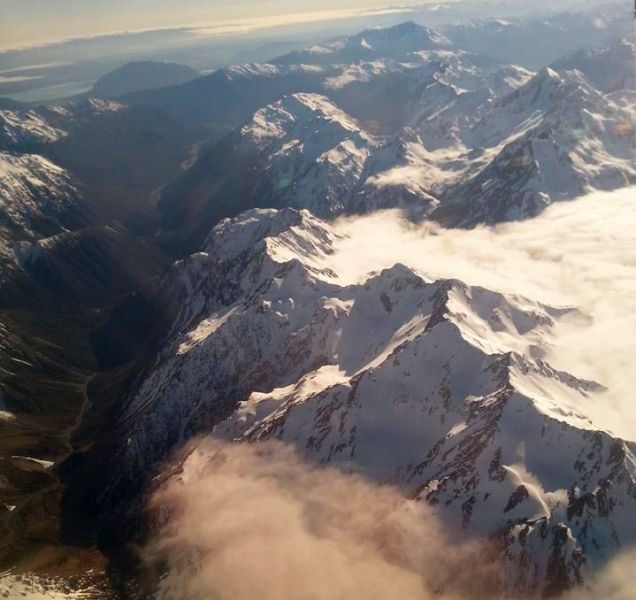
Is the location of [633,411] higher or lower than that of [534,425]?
lower

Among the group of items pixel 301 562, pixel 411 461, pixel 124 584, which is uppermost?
pixel 411 461

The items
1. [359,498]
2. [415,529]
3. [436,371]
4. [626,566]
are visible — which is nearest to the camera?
[626,566]

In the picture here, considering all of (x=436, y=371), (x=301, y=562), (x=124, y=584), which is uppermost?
(x=436, y=371)

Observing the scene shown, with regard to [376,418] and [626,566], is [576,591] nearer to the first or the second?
[626,566]

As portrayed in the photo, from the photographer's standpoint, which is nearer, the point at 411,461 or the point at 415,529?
the point at 415,529

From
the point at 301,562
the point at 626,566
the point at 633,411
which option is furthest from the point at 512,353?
the point at 301,562

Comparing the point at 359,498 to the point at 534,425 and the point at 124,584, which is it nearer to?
the point at 534,425

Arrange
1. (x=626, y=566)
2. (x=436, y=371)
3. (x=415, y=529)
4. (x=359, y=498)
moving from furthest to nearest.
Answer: (x=436, y=371) < (x=359, y=498) < (x=415, y=529) < (x=626, y=566)

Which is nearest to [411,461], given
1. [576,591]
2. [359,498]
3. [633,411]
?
[359,498]

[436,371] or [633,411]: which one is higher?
[436,371]
